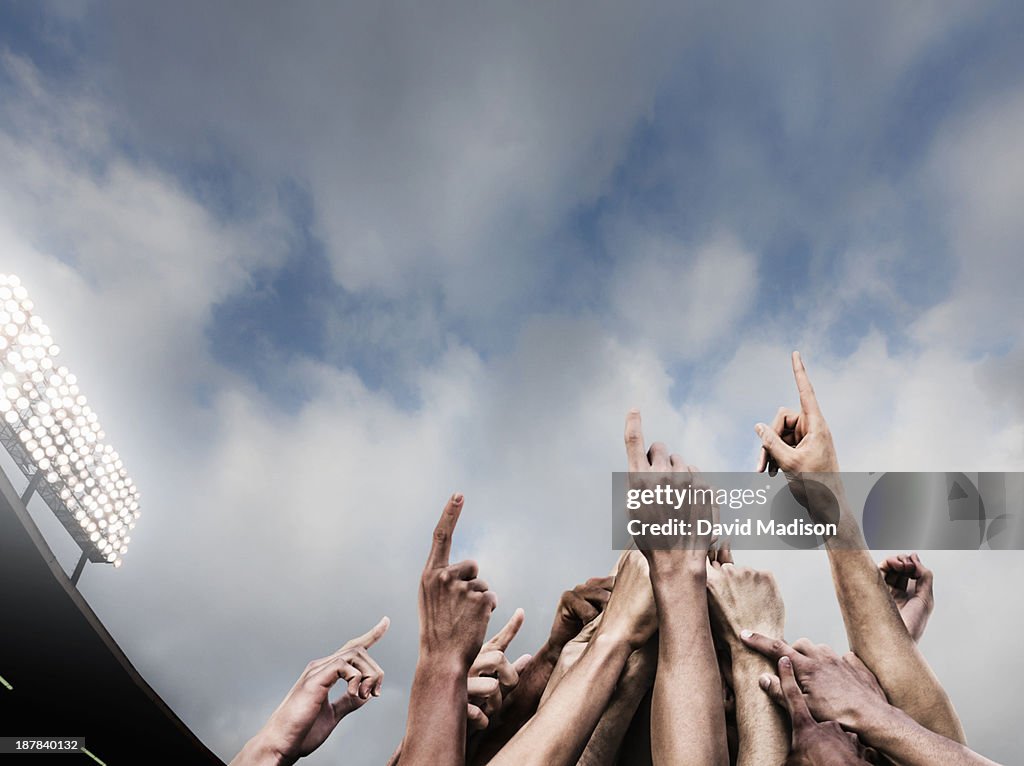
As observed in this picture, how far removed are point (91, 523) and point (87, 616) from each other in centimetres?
696

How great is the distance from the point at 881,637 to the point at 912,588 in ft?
2.67

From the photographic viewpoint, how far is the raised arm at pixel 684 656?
2102 mm

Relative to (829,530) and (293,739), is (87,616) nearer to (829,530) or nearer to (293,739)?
(293,739)

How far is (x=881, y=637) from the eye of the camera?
237 cm

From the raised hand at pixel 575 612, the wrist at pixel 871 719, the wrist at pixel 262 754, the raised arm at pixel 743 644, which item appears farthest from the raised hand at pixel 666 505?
the wrist at pixel 262 754

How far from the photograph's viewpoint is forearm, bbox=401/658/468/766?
6.87 ft

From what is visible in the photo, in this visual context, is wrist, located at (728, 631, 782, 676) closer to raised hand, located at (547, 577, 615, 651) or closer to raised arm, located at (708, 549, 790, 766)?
raised arm, located at (708, 549, 790, 766)

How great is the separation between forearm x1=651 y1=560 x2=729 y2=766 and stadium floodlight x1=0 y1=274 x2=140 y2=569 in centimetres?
1530

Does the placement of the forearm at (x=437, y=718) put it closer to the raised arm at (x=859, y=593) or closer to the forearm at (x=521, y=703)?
the forearm at (x=521, y=703)

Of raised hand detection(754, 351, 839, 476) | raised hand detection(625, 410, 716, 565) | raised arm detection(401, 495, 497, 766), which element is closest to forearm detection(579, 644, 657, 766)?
raised hand detection(625, 410, 716, 565)

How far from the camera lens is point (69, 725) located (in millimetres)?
11859

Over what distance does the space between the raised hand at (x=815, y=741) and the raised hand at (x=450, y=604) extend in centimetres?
117

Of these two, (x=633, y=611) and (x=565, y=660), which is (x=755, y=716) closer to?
(x=633, y=611)

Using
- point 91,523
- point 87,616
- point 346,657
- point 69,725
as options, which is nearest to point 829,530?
point 346,657
